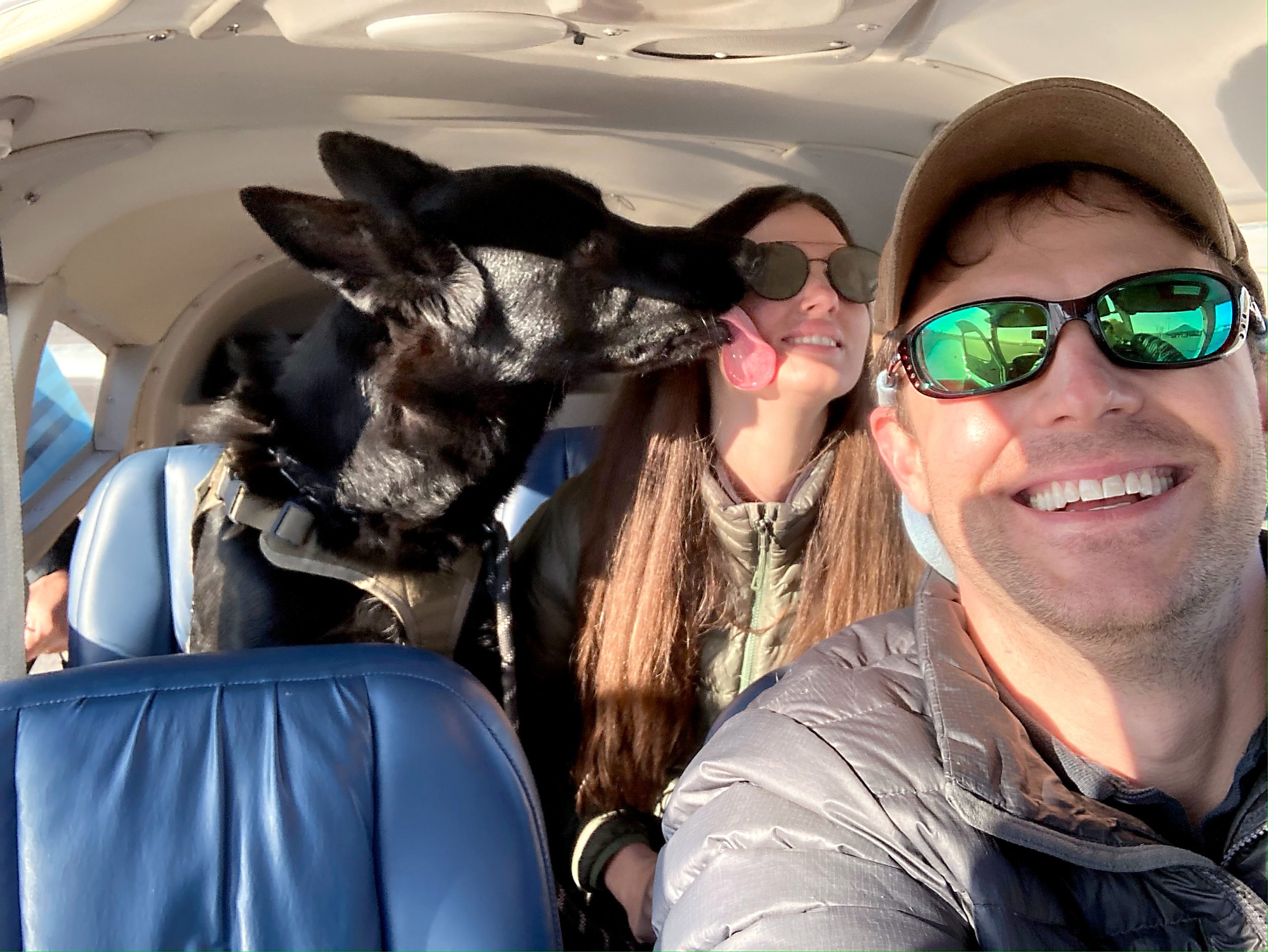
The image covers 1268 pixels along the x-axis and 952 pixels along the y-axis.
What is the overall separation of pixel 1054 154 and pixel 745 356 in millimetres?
811

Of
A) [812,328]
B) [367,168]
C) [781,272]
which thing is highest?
[367,168]

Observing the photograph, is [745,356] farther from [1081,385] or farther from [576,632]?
[1081,385]

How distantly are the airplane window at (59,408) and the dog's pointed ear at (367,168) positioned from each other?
0.99 m

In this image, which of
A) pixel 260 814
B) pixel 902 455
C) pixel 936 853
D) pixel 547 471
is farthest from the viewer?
pixel 547 471

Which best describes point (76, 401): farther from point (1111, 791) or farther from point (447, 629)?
point (1111, 791)

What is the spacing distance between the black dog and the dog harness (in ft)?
0.10

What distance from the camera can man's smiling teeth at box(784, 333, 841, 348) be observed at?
74.2 inches

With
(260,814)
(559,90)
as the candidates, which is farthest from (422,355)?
(260,814)

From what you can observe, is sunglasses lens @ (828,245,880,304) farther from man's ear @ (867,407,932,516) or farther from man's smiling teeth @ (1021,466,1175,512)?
man's smiling teeth @ (1021,466,1175,512)

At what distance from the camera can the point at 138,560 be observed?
6.97ft

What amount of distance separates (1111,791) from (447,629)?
1441 mm

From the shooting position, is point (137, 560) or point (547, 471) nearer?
point (137, 560)

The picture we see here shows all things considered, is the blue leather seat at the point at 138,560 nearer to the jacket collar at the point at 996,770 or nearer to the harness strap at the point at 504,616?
the harness strap at the point at 504,616

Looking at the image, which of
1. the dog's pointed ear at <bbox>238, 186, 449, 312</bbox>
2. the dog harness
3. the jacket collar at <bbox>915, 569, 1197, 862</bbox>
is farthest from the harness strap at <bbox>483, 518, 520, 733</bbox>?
the jacket collar at <bbox>915, 569, 1197, 862</bbox>
